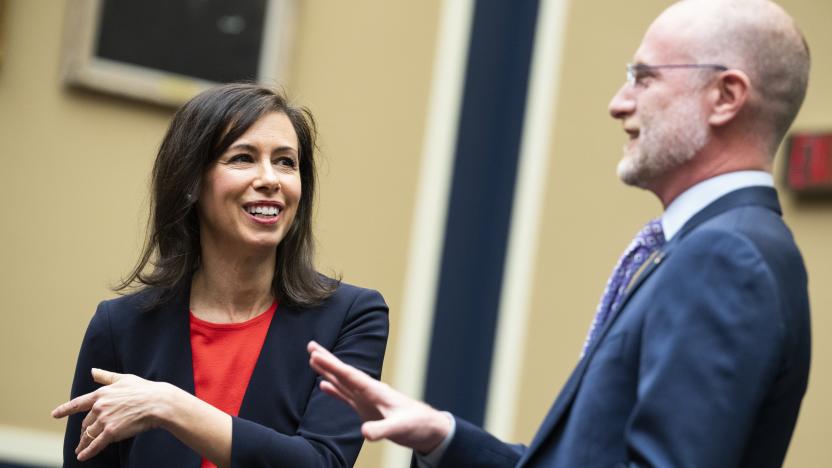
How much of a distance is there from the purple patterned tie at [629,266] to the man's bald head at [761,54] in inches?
10.6

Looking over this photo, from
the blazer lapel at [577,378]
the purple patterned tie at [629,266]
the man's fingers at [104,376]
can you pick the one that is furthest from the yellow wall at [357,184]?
the blazer lapel at [577,378]

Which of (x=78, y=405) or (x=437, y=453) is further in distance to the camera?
(x=78, y=405)

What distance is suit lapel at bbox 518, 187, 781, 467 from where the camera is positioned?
212cm

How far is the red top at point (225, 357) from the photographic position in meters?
2.69

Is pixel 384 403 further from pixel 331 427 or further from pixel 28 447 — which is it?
pixel 28 447

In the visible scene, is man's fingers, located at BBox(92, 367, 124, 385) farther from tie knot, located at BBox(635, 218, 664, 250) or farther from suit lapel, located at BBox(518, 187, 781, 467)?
tie knot, located at BBox(635, 218, 664, 250)

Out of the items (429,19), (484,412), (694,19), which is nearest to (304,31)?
(429,19)

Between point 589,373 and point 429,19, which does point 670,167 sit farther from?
point 429,19

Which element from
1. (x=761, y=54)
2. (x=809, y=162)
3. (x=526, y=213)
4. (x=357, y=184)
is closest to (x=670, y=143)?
(x=761, y=54)

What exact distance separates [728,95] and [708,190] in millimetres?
159

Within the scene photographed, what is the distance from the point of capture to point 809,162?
4742 mm

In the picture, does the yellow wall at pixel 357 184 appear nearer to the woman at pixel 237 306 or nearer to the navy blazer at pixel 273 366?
the woman at pixel 237 306

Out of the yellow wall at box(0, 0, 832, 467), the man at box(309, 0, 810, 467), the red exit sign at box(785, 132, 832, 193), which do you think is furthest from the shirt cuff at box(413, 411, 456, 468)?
the red exit sign at box(785, 132, 832, 193)

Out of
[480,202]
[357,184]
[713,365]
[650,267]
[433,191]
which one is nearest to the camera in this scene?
[713,365]
